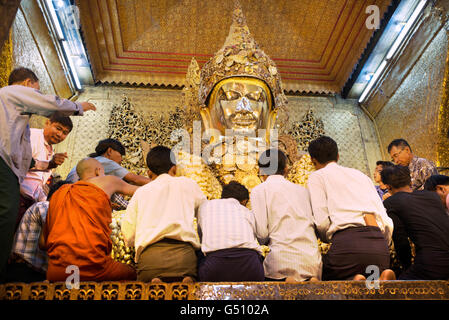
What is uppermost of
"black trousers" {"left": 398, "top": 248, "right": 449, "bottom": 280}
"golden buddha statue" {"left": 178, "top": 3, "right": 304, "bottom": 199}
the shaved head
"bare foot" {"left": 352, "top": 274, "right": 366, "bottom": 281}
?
"golden buddha statue" {"left": 178, "top": 3, "right": 304, "bottom": 199}

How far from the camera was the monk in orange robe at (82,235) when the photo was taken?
2.05 metres

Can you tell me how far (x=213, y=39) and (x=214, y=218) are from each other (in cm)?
470

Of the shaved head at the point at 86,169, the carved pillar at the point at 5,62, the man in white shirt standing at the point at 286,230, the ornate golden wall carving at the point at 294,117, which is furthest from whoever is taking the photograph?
the ornate golden wall carving at the point at 294,117

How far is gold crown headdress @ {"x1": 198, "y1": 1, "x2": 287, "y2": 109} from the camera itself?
4.46 m

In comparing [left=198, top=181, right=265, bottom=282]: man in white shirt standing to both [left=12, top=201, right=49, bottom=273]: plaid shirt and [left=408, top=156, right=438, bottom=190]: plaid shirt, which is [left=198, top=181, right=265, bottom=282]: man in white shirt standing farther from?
[left=408, top=156, right=438, bottom=190]: plaid shirt

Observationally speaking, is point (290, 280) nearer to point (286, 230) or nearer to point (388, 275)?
point (286, 230)

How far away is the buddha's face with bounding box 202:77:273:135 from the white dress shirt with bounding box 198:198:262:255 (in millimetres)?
1902

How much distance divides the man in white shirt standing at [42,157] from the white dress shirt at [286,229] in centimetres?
141

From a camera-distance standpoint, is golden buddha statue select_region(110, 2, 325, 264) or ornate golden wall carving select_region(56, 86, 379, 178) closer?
golden buddha statue select_region(110, 2, 325, 264)

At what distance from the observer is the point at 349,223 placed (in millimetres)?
2158

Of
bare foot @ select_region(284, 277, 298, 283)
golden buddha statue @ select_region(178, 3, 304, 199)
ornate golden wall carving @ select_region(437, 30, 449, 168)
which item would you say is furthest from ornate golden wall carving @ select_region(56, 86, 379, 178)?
bare foot @ select_region(284, 277, 298, 283)

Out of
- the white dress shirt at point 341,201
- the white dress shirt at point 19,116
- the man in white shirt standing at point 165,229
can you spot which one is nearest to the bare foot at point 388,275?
the white dress shirt at point 341,201

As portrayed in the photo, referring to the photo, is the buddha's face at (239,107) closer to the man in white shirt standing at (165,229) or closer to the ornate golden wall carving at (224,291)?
the man in white shirt standing at (165,229)
